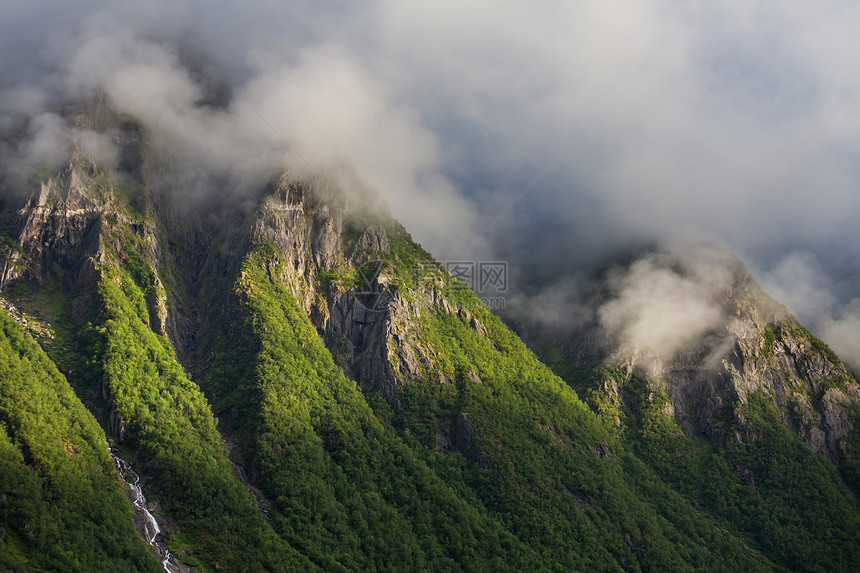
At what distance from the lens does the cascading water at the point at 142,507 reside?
156750mm

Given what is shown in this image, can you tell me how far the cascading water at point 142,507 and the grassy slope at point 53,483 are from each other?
5.25 m

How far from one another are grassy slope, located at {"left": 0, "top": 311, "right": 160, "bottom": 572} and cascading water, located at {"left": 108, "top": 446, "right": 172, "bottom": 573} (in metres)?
5.25

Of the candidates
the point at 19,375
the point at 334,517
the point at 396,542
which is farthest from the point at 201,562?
Answer: the point at 19,375

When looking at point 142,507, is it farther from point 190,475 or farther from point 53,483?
point 53,483

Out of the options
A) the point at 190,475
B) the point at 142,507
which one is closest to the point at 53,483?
the point at 142,507

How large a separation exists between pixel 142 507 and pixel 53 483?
79.5 ft

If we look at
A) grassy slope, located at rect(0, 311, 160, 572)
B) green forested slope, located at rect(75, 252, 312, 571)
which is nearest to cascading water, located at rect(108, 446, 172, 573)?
green forested slope, located at rect(75, 252, 312, 571)

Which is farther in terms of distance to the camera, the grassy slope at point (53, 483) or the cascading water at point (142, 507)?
the cascading water at point (142, 507)

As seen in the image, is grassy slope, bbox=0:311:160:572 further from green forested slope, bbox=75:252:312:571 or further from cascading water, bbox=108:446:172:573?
green forested slope, bbox=75:252:312:571

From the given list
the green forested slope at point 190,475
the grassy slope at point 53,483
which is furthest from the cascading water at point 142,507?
the grassy slope at point 53,483

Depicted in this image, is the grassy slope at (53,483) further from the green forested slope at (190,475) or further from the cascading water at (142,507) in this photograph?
the green forested slope at (190,475)

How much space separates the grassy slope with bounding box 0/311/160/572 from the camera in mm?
137625

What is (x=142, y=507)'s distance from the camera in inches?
6585

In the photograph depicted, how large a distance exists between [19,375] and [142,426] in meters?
34.2
